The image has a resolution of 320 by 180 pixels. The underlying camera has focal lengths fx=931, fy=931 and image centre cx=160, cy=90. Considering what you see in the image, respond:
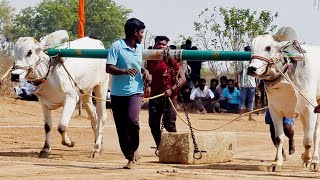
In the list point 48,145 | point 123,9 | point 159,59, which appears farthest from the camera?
point 123,9

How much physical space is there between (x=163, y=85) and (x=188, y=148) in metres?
1.28

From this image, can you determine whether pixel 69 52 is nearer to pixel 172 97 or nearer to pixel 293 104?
pixel 172 97

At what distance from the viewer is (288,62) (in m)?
12.0

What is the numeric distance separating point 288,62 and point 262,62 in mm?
430

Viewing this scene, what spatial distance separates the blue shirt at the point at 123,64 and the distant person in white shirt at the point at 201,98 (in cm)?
1633

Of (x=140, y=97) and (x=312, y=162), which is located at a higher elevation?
(x=140, y=97)

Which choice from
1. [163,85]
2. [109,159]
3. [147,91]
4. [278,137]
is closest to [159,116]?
[163,85]

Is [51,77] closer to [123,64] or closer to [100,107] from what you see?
[100,107]

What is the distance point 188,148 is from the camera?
12758 mm

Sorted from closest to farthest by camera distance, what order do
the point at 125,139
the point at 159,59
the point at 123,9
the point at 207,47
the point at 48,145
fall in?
the point at 125,139
the point at 159,59
the point at 48,145
the point at 207,47
the point at 123,9

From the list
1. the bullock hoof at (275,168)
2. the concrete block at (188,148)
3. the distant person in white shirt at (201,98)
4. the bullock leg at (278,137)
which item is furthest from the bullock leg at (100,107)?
the distant person in white shirt at (201,98)

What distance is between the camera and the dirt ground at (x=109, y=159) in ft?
35.9

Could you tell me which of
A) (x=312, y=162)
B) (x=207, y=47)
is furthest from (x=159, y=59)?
(x=207, y=47)

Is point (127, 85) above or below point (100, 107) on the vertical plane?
above
